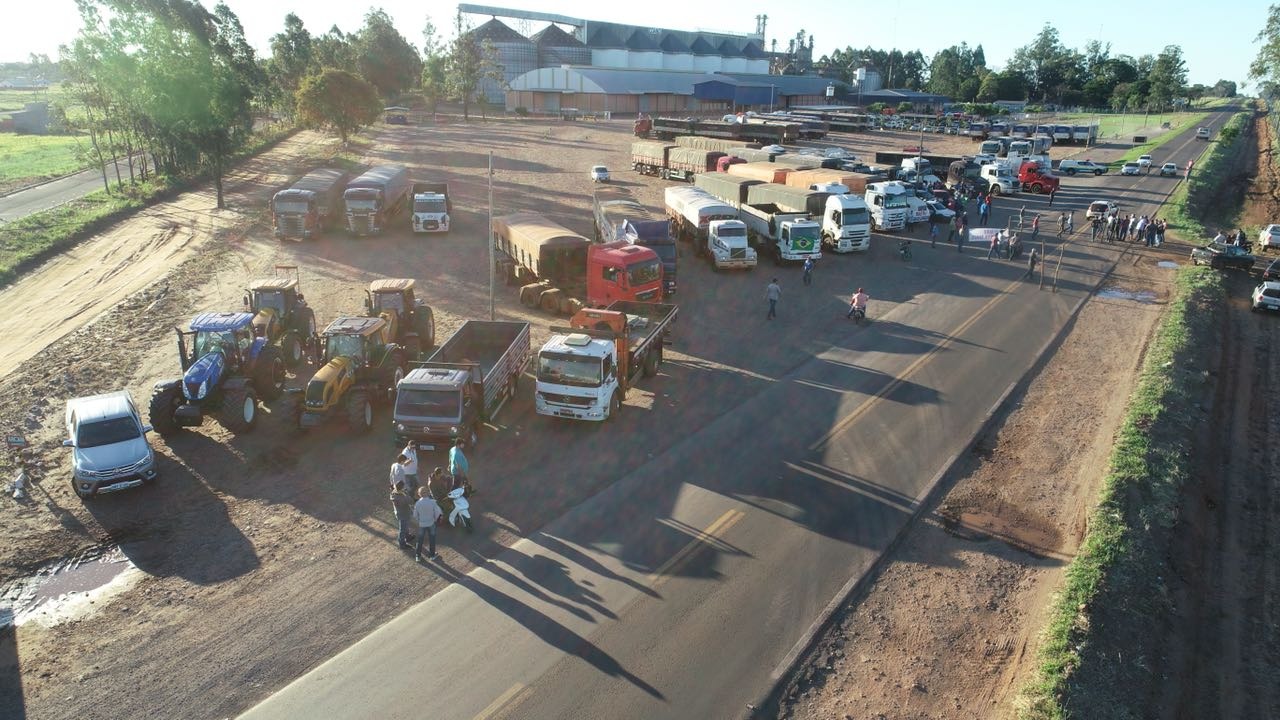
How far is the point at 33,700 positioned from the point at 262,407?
1060cm

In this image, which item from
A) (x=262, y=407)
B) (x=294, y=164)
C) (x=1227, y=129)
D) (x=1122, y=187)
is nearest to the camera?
(x=262, y=407)

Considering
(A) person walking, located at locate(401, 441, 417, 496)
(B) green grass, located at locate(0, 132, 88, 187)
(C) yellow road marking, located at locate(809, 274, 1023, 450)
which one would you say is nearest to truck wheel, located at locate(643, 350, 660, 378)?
(C) yellow road marking, located at locate(809, 274, 1023, 450)

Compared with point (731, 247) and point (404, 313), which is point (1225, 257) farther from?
point (404, 313)

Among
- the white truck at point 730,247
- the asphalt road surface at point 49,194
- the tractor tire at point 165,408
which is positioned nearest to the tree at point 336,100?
the asphalt road surface at point 49,194

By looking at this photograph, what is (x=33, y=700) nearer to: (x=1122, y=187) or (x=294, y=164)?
(x=294, y=164)

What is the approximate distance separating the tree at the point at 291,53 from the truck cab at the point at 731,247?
82657mm

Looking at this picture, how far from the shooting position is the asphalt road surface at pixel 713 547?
36.8ft

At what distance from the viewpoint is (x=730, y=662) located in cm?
1170

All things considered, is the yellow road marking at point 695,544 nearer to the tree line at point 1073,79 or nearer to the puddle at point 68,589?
the puddle at point 68,589

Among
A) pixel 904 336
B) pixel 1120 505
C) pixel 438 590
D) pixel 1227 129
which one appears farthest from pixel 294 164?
pixel 1227 129

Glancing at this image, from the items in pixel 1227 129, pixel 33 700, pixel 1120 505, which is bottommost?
pixel 33 700

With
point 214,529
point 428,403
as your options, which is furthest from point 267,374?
point 214,529

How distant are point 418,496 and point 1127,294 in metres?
29.9

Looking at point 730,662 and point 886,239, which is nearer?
point 730,662
